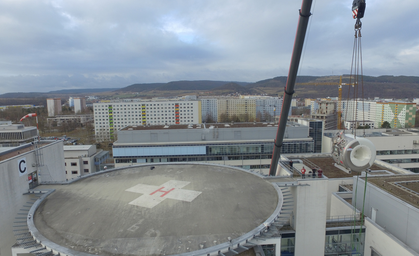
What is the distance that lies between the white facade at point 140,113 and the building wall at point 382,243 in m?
76.0

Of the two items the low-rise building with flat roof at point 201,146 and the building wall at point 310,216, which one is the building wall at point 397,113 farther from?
the building wall at point 310,216

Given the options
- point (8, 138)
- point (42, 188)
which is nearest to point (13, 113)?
point (8, 138)

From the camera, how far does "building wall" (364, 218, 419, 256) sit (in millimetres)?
13977

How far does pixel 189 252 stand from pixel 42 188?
39.2 feet

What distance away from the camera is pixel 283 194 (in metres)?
14.8

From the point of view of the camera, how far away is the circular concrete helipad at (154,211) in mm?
10141

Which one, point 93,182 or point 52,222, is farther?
point 93,182

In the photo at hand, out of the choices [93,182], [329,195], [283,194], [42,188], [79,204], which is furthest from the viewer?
[329,195]

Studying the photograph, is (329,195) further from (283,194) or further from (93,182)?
(93,182)

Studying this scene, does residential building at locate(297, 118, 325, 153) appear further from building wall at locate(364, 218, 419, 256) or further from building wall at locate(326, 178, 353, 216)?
building wall at locate(364, 218, 419, 256)

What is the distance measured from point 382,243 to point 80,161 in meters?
42.4

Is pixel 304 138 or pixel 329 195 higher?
pixel 304 138

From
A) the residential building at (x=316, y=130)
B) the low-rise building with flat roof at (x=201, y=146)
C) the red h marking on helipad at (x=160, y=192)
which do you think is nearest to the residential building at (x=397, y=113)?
the residential building at (x=316, y=130)

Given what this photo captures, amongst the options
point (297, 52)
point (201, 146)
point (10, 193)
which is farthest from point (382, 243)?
point (201, 146)
